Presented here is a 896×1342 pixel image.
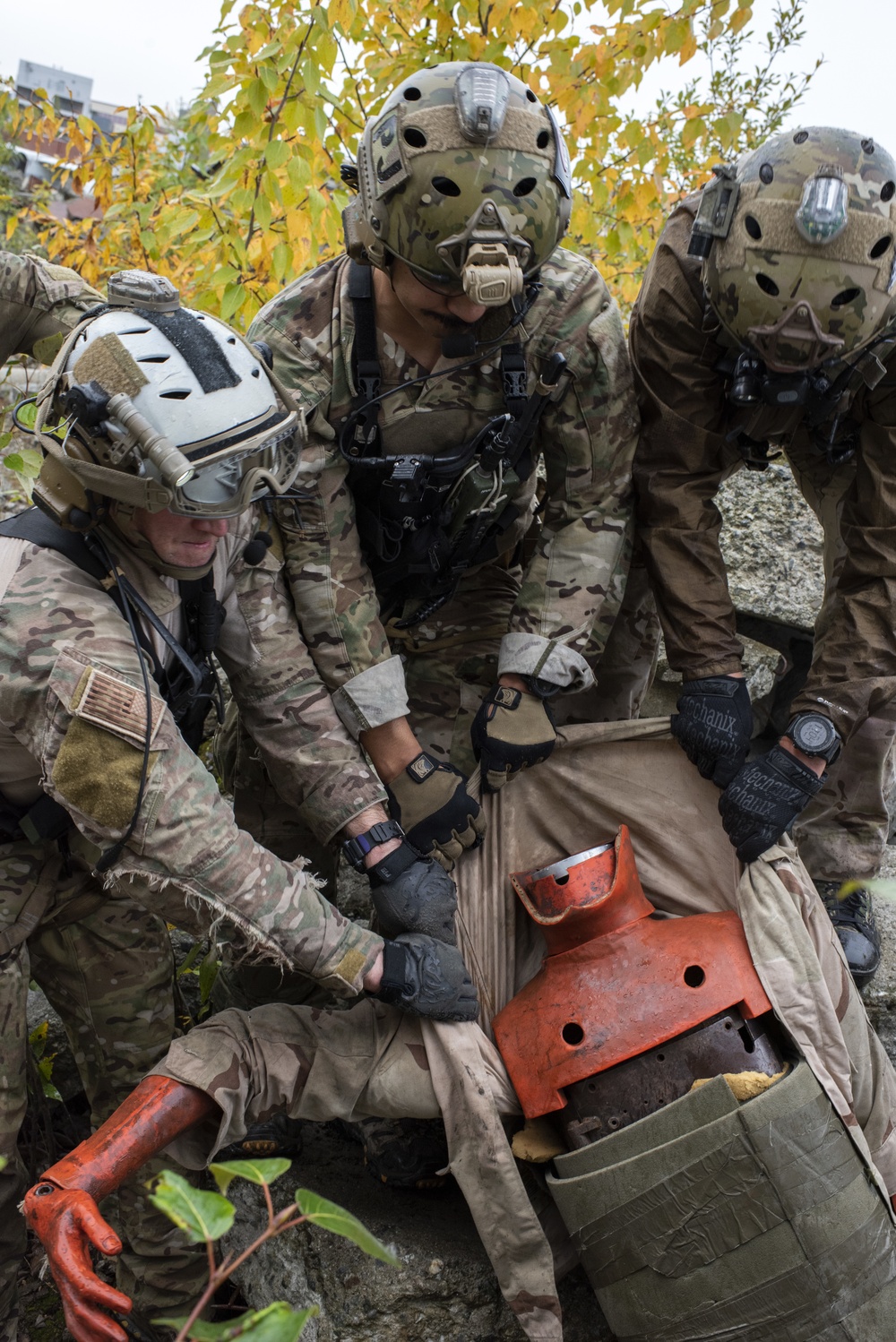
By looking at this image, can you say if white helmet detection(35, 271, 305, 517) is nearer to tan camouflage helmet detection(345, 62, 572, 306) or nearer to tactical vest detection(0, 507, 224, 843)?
tactical vest detection(0, 507, 224, 843)

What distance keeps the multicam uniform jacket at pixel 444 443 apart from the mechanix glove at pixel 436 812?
18 centimetres

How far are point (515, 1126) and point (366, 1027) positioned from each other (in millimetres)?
424

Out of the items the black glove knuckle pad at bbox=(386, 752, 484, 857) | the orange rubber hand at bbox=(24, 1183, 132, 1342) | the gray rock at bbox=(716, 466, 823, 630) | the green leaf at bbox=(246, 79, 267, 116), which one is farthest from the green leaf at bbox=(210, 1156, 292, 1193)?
the gray rock at bbox=(716, 466, 823, 630)

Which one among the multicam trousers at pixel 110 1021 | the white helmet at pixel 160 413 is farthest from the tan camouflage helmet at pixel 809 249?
the multicam trousers at pixel 110 1021

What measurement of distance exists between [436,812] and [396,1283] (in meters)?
1.09

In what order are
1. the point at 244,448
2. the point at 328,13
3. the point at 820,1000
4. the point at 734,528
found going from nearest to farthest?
the point at 244,448
the point at 820,1000
the point at 328,13
the point at 734,528

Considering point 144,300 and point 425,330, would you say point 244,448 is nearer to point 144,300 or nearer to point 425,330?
point 144,300

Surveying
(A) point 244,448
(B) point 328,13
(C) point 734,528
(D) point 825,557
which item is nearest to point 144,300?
(A) point 244,448

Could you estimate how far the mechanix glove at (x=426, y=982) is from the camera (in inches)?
99.2

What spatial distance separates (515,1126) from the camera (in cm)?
267

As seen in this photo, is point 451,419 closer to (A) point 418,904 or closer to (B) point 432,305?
(B) point 432,305

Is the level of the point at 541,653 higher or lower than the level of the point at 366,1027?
higher

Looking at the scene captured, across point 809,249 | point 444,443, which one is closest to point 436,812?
point 444,443

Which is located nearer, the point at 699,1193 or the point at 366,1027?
the point at 699,1193
